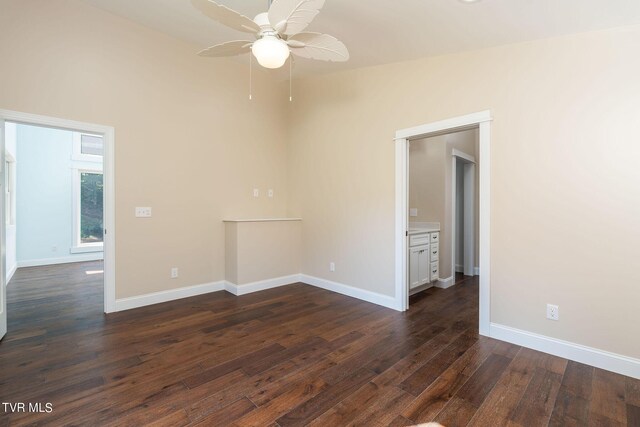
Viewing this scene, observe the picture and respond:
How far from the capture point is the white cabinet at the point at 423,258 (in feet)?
13.0

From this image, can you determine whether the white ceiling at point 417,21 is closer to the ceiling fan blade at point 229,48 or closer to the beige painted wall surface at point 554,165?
the beige painted wall surface at point 554,165

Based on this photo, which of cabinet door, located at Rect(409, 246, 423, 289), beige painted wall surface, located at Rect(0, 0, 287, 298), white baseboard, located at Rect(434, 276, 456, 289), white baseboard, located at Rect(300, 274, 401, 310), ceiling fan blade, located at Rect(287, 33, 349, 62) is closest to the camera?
ceiling fan blade, located at Rect(287, 33, 349, 62)

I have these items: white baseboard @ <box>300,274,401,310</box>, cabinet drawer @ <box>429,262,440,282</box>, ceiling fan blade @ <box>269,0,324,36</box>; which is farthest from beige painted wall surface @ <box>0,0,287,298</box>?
cabinet drawer @ <box>429,262,440,282</box>

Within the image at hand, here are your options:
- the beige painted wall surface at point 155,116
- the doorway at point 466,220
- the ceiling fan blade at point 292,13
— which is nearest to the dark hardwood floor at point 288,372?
the beige painted wall surface at point 155,116

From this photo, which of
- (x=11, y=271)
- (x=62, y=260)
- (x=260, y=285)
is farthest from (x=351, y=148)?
(x=62, y=260)

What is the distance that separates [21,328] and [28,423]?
188cm

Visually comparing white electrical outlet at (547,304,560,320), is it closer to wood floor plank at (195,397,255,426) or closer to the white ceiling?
the white ceiling

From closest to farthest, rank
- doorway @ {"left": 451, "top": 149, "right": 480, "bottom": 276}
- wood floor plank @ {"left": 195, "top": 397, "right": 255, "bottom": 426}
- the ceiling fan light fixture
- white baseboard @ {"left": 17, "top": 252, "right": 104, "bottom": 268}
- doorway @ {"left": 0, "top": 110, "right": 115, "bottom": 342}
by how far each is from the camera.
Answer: wood floor plank @ {"left": 195, "top": 397, "right": 255, "bottom": 426} → the ceiling fan light fixture → doorway @ {"left": 451, "top": 149, "right": 480, "bottom": 276} → doorway @ {"left": 0, "top": 110, "right": 115, "bottom": 342} → white baseboard @ {"left": 17, "top": 252, "right": 104, "bottom": 268}

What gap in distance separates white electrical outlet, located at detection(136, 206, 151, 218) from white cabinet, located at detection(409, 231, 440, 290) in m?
3.33

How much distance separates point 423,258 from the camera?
4.20 meters

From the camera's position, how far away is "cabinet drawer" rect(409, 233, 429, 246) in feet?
12.9

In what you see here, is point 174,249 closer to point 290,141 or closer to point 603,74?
point 290,141

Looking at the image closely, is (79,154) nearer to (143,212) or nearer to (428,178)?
(143,212)

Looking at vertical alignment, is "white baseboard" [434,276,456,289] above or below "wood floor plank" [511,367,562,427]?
above
